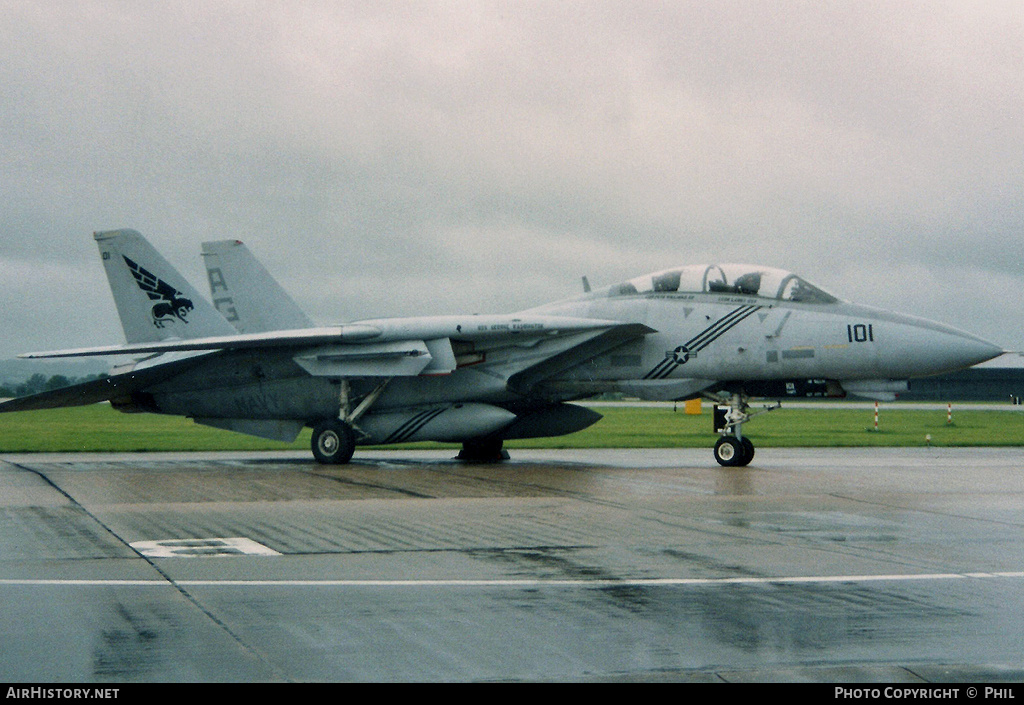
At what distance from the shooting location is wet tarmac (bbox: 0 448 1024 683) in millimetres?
5039

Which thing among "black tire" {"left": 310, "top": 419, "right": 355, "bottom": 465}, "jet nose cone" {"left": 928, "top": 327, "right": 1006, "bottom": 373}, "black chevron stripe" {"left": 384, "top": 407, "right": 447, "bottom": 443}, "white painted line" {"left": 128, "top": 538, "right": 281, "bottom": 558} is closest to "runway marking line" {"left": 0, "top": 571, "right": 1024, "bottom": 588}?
A: "white painted line" {"left": 128, "top": 538, "right": 281, "bottom": 558}

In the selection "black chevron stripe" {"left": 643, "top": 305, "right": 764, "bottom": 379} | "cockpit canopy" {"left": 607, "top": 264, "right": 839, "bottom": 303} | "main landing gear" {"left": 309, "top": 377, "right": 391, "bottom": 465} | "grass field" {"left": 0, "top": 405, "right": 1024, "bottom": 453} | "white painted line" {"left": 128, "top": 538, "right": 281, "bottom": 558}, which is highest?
"cockpit canopy" {"left": 607, "top": 264, "right": 839, "bottom": 303}

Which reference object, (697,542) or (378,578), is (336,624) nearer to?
(378,578)

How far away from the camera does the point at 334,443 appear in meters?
18.3

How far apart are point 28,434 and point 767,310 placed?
799 inches

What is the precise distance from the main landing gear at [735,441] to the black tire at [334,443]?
5.97 metres

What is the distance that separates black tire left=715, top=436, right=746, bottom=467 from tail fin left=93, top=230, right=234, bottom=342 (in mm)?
9421

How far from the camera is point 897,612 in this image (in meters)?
6.15

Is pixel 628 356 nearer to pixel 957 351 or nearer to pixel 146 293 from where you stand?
pixel 957 351

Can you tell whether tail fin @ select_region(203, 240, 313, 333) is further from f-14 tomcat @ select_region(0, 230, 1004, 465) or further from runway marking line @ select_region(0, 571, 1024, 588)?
runway marking line @ select_region(0, 571, 1024, 588)

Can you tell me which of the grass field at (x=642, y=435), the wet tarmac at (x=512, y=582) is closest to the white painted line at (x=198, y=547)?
the wet tarmac at (x=512, y=582)

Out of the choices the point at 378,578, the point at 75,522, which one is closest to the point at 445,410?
the point at 75,522

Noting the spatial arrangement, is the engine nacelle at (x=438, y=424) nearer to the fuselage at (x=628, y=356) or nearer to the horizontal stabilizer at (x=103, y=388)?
the fuselage at (x=628, y=356)
